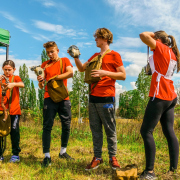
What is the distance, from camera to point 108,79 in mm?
3117

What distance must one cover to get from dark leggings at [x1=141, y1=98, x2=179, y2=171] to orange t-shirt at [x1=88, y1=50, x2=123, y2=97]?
63cm

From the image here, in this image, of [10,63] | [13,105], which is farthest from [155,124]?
[10,63]

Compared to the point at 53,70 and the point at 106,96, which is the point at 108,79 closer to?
the point at 106,96

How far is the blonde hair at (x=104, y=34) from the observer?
3.16 metres

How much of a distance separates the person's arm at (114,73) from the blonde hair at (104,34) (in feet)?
1.64

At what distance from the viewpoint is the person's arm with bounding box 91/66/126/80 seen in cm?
292

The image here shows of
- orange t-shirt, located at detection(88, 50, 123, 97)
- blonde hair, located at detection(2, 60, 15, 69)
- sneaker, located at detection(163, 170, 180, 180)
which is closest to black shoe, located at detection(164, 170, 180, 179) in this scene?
sneaker, located at detection(163, 170, 180, 180)

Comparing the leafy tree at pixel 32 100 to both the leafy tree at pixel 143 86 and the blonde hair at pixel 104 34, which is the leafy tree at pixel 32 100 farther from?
the blonde hair at pixel 104 34

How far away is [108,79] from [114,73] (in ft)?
0.53

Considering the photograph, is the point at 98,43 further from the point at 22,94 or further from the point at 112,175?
the point at 22,94

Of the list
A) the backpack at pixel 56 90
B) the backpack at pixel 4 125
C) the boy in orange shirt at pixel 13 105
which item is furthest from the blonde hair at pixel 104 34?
the backpack at pixel 4 125

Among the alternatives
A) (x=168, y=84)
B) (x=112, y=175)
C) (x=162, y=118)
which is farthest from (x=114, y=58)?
(x=112, y=175)

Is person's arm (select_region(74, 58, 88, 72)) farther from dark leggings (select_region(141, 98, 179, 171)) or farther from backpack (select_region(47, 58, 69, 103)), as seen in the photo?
dark leggings (select_region(141, 98, 179, 171))

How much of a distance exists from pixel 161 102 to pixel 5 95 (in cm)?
268
